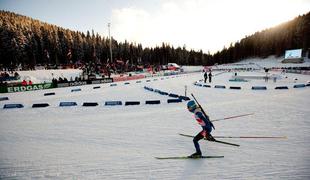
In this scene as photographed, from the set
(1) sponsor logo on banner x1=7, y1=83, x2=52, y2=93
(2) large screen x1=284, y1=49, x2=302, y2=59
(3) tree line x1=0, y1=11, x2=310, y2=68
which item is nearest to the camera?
(1) sponsor logo on banner x1=7, y1=83, x2=52, y2=93

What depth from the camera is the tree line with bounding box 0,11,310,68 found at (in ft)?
179

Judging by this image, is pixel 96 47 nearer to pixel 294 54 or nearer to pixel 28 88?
pixel 28 88

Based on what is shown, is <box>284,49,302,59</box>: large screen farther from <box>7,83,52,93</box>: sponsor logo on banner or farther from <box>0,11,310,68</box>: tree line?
<box>7,83,52,93</box>: sponsor logo on banner

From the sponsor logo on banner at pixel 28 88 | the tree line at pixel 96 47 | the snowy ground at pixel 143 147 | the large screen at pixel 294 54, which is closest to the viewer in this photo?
the snowy ground at pixel 143 147

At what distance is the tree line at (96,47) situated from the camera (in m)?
54.4

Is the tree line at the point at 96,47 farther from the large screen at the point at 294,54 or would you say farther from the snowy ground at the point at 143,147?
the snowy ground at the point at 143,147

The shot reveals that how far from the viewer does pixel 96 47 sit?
3364 inches

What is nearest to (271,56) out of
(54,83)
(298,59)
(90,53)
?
(298,59)

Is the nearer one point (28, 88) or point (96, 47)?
point (28, 88)

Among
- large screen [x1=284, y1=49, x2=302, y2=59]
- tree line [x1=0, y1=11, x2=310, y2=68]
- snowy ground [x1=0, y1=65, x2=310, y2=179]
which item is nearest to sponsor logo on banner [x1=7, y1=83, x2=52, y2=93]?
snowy ground [x1=0, y1=65, x2=310, y2=179]

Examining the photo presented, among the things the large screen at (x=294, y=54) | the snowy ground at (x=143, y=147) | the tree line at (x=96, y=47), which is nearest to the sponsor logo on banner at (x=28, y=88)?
the snowy ground at (x=143, y=147)

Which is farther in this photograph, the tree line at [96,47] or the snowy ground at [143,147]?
the tree line at [96,47]

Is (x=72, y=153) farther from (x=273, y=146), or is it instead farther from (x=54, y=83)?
(x=54, y=83)

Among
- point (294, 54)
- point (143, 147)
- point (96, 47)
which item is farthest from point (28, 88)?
point (294, 54)
